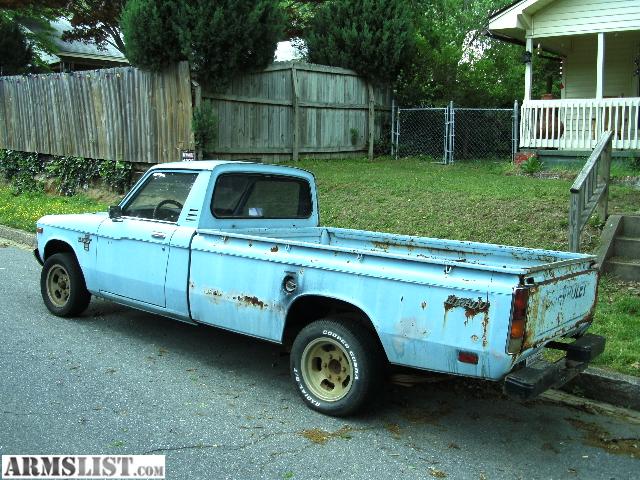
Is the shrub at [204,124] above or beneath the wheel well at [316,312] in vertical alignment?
above

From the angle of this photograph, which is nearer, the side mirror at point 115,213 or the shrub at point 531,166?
the side mirror at point 115,213

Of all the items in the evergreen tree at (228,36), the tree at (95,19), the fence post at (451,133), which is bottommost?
the fence post at (451,133)

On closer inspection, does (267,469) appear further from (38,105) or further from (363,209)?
(38,105)

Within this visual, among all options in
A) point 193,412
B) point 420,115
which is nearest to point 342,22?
point 420,115

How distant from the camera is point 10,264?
364 inches

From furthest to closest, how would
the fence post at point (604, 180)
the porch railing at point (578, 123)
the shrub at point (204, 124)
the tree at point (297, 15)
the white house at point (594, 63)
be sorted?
1. the tree at point (297, 15)
2. the white house at point (594, 63)
3. the porch railing at point (578, 123)
4. the shrub at point (204, 124)
5. the fence post at point (604, 180)

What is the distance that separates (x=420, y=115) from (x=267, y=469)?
593 inches

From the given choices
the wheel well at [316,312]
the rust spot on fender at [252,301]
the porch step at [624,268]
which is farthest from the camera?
the porch step at [624,268]

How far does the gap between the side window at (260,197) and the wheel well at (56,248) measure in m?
1.91

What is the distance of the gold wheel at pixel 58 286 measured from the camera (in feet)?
21.6

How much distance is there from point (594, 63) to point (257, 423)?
51.7 feet

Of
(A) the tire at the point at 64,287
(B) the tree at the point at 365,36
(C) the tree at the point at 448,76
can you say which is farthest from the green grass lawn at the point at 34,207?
(C) the tree at the point at 448,76

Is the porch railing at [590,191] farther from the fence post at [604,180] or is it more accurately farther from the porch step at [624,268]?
the porch step at [624,268]

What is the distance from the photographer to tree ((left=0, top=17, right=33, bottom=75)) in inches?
715
